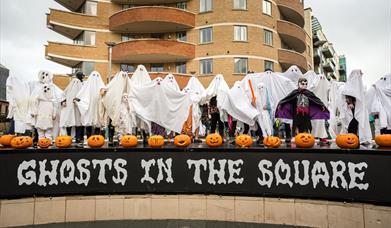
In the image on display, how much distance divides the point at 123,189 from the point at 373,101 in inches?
308

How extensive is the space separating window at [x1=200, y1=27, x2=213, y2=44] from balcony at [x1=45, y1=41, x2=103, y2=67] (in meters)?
10.5

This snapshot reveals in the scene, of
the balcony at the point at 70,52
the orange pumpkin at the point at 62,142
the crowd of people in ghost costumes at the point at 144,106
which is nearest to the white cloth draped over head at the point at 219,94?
the crowd of people in ghost costumes at the point at 144,106

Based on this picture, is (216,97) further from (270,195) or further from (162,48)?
(162,48)

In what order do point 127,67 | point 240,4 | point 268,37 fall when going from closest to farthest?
1. point 240,4
2. point 268,37
3. point 127,67

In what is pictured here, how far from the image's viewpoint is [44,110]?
8.43 meters

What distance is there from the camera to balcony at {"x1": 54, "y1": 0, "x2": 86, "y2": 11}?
104 ft

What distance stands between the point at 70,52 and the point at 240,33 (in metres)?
17.4

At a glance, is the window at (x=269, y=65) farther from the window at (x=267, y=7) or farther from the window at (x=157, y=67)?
the window at (x=157, y=67)

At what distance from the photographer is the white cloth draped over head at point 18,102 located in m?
9.23

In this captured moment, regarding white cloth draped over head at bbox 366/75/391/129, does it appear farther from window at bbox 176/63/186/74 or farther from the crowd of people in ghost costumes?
window at bbox 176/63/186/74

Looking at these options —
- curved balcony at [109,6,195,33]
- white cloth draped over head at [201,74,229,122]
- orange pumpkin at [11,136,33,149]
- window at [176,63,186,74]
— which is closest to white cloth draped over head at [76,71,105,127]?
orange pumpkin at [11,136,33,149]

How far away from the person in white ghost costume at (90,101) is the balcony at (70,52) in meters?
22.3

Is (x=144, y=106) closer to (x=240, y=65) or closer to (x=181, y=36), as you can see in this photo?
(x=240, y=65)

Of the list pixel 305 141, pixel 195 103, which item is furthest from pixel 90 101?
pixel 305 141
